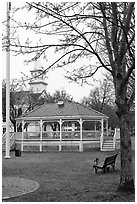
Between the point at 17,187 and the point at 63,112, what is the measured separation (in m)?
18.2

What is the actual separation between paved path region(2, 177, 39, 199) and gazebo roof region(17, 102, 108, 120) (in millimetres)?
15786

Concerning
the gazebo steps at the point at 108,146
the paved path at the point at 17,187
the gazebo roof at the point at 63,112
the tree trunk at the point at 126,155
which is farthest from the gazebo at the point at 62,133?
the tree trunk at the point at 126,155

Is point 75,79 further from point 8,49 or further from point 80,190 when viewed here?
point 80,190

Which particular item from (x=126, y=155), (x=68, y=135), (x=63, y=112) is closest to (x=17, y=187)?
(x=126, y=155)

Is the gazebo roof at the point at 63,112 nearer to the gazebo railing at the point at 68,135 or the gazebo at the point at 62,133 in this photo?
the gazebo at the point at 62,133

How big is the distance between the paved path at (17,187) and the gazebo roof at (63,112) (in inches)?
621

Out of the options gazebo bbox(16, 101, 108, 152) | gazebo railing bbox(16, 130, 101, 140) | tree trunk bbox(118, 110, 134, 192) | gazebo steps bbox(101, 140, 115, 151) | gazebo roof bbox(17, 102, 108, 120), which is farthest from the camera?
gazebo roof bbox(17, 102, 108, 120)

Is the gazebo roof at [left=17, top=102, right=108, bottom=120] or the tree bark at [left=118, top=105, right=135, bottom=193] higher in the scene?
the gazebo roof at [left=17, top=102, right=108, bottom=120]

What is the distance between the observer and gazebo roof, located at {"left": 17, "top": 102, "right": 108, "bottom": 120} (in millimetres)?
25766

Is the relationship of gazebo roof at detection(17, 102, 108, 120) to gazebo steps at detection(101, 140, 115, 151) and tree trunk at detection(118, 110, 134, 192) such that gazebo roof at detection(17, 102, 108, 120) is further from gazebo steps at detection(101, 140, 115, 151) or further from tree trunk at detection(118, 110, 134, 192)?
tree trunk at detection(118, 110, 134, 192)

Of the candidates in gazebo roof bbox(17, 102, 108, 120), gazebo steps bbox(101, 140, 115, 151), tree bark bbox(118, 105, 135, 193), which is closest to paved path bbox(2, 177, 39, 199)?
tree bark bbox(118, 105, 135, 193)

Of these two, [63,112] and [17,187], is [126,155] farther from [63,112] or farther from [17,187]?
[63,112]

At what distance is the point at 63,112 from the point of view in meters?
26.7

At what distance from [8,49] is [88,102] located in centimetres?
4659
